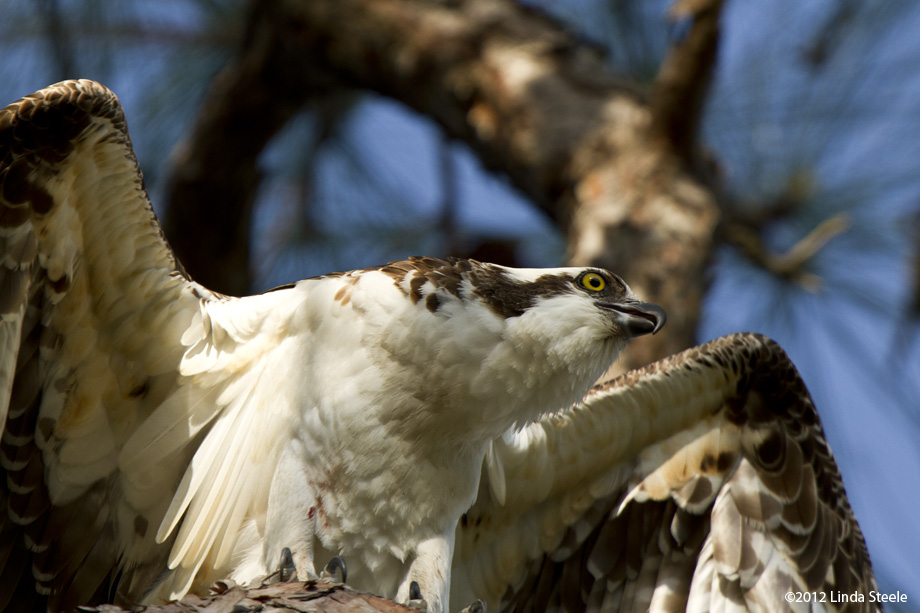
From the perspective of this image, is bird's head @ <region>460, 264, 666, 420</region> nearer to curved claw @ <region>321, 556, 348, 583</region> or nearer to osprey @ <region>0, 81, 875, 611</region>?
osprey @ <region>0, 81, 875, 611</region>

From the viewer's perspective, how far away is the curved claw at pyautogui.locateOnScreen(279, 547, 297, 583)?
3.39m

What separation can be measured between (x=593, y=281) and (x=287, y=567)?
5.20ft

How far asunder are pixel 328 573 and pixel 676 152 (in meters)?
3.18

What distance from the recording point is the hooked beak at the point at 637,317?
12.5ft

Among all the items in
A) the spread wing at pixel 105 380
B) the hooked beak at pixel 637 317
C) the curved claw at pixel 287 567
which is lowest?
the curved claw at pixel 287 567

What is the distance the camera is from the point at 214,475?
3766mm

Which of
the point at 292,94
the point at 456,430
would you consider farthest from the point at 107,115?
the point at 292,94

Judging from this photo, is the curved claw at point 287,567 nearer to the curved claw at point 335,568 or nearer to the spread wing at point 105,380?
the curved claw at point 335,568

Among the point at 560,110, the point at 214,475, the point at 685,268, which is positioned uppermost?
the point at 560,110

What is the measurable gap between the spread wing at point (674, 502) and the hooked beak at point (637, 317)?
26.2 inches

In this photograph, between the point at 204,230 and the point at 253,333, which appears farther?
the point at 204,230

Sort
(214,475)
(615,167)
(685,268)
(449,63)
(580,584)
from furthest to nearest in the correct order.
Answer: (449,63) < (615,167) < (685,268) < (580,584) < (214,475)

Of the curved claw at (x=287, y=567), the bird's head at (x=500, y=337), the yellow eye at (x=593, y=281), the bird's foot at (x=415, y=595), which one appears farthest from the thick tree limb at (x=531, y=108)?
the curved claw at (x=287, y=567)

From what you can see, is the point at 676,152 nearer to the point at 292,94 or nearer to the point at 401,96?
the point at 401,96
